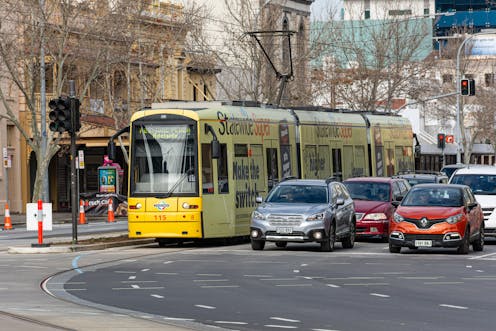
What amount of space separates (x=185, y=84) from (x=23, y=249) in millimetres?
42669

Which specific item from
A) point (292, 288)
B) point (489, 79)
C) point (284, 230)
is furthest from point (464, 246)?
point (489, 79)

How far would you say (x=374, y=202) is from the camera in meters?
35.5

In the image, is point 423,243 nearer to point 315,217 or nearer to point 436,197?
point 436,197

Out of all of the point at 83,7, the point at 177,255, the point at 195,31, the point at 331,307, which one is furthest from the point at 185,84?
the point at 331,307

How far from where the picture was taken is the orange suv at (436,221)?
29250 millimetres

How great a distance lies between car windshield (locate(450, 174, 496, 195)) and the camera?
36.0 m

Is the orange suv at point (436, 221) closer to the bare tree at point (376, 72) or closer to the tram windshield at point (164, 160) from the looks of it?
the tram windshield at point (164, 160)

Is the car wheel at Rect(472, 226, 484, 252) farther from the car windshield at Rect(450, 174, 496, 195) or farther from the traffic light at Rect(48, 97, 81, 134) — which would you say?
the traffic light at Rect(48, 97, 81, 134)

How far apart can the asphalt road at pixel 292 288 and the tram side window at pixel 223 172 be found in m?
2.73

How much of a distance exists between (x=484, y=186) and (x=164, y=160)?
30.4 feet

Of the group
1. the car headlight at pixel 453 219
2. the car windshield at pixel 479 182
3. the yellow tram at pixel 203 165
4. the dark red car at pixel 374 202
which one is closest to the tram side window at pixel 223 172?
the yellow tram at pixel 203 165

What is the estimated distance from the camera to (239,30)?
66000 millimetres

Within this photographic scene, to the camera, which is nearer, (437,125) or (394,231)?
(394,231)

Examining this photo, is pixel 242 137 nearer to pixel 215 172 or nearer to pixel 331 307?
pixel 215 172
